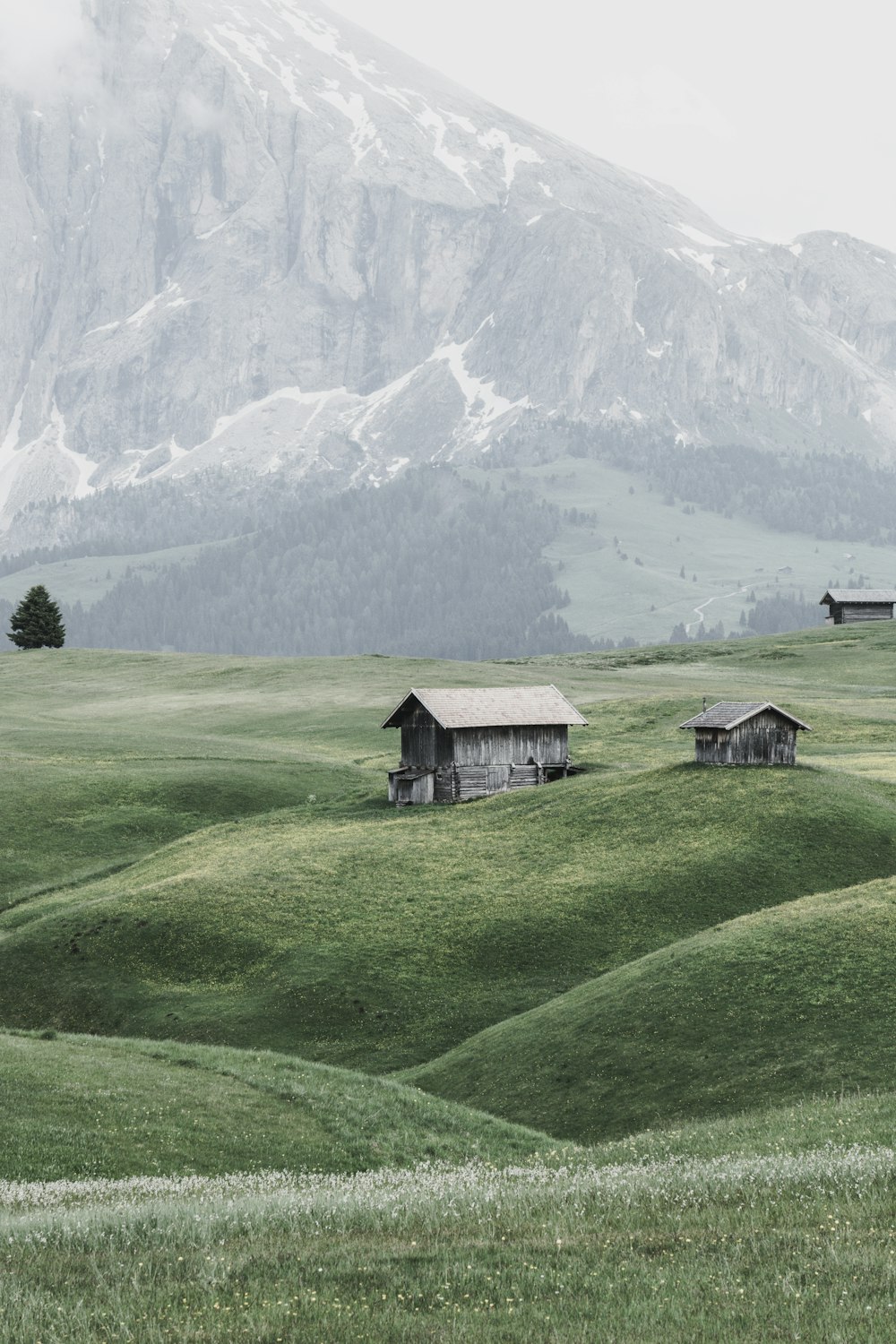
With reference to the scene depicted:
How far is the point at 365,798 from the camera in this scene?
85812 mm

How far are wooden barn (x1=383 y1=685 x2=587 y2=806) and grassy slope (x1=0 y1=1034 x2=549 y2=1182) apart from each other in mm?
48584

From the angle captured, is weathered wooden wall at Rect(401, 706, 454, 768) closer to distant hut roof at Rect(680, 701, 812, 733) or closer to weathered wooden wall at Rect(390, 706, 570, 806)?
weathered wooden wall at Rect(390, 706, 570, 806)

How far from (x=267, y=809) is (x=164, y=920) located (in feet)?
83.3

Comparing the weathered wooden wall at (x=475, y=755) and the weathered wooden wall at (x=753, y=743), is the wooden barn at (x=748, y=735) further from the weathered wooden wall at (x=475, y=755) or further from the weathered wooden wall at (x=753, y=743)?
the weathered wooden wall at (x=475, y=755)

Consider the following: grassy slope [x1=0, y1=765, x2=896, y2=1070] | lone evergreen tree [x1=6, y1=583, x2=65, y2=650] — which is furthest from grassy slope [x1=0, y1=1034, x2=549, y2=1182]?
lone evergreen tree [x1=6, y1=583, x2=65, y2=650]

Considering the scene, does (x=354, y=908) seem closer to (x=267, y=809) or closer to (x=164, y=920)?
(x=164, y=920)

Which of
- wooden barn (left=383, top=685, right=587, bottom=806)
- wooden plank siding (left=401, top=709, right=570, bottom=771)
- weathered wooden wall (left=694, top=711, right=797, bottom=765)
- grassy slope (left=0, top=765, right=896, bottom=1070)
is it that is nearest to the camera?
grassy slope (left=0, top=765, right=896, bottom=1070)

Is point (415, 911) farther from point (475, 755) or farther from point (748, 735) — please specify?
point (475, 755)

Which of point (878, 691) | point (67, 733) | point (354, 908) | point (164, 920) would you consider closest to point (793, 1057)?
point (354, 908)

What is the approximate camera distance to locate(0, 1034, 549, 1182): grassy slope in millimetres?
27641

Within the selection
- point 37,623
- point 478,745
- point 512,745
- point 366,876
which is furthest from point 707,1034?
point 37,623

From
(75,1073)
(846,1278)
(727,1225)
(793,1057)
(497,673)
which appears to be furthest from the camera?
(497,673)

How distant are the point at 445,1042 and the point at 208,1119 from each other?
17.5 m

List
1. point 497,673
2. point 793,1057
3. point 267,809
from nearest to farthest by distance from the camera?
point 793,1057, point 267,809, point 497,673
